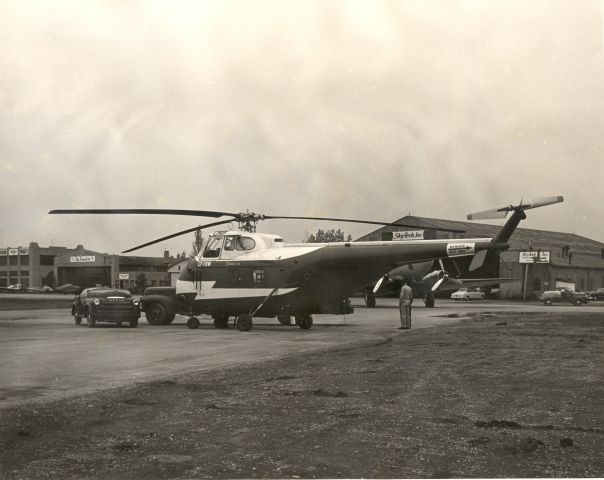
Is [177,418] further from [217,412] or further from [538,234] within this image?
[538,234]

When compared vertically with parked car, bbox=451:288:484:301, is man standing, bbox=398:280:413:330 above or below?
above

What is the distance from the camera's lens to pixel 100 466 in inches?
207

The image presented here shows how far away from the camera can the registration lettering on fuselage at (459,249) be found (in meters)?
19.9

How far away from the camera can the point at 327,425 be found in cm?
670

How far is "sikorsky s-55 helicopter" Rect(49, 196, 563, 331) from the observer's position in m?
19.9

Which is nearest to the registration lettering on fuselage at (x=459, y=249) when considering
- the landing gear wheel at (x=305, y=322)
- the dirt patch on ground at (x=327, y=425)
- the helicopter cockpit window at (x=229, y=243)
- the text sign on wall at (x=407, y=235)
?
the landing gear wheel at (x=305, y=322)

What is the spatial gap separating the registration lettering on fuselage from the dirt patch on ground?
340 inches

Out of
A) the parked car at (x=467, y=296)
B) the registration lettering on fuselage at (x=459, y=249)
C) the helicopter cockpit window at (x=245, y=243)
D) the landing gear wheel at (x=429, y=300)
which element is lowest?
the parked car at (x=467, y=296)

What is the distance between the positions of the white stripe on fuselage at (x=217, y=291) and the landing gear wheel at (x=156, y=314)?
142 cm

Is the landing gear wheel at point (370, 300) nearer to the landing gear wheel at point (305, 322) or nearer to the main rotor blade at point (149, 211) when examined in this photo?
the landing gear wheel at point (305, 322)

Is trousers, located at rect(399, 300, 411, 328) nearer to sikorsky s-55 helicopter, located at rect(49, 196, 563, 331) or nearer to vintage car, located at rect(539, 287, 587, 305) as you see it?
sikorsky s-55 helicopter, located at rect(49, 196, 563, 331)

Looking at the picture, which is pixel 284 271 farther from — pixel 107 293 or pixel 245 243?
pixel 107 293

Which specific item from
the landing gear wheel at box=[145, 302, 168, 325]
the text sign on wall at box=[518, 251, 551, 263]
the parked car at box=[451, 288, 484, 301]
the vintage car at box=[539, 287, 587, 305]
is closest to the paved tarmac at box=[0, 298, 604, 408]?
the landing gear wheel at box=[145, 302, 168, 325]

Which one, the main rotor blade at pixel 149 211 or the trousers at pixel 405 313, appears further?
the trousers at pixel 405 313
